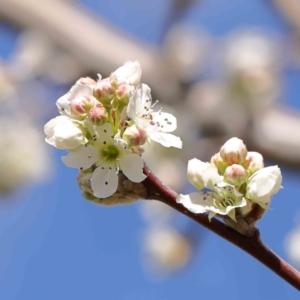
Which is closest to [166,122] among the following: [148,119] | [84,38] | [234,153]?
[148,119]

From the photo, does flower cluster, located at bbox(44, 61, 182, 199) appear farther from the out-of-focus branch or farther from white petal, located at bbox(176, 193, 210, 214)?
the out-of-focus branch

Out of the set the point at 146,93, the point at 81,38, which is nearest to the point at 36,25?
the point at 81,38

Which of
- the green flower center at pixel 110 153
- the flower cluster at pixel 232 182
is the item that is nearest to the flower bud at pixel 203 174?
the flower cluster at pixel 232 182

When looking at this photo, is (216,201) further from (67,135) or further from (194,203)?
(67,135)

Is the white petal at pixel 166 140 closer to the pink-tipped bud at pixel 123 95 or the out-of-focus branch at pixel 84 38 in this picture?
the pink-tipped bud at pixel 123 95

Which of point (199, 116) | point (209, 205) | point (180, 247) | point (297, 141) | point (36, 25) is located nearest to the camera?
point (209, 205)

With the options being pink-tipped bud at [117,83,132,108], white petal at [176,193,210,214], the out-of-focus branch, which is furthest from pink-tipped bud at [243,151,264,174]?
the out-of-focus branch

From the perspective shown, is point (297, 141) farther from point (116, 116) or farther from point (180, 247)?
point (116, 116)
